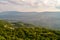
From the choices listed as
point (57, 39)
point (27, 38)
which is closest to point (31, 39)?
point (27, 38)

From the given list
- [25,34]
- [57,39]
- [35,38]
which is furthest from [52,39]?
[25,34]

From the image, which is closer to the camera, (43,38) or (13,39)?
(13,39)

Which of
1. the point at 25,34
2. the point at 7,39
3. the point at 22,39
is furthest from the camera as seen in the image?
the point at 25,34

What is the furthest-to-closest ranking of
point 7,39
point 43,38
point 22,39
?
point 43,38 < point 22,39 < point 7,39

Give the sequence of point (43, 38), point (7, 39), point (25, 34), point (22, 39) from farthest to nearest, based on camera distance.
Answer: point (25, 34) → point (43, 38) → point (22, 39) → point (7, 39)

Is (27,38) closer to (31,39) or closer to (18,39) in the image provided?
(31,39)

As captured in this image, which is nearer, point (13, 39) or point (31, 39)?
point (13, 39)

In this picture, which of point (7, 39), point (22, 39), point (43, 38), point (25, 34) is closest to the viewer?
point (7, 39)

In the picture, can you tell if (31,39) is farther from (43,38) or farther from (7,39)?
(7,39)
